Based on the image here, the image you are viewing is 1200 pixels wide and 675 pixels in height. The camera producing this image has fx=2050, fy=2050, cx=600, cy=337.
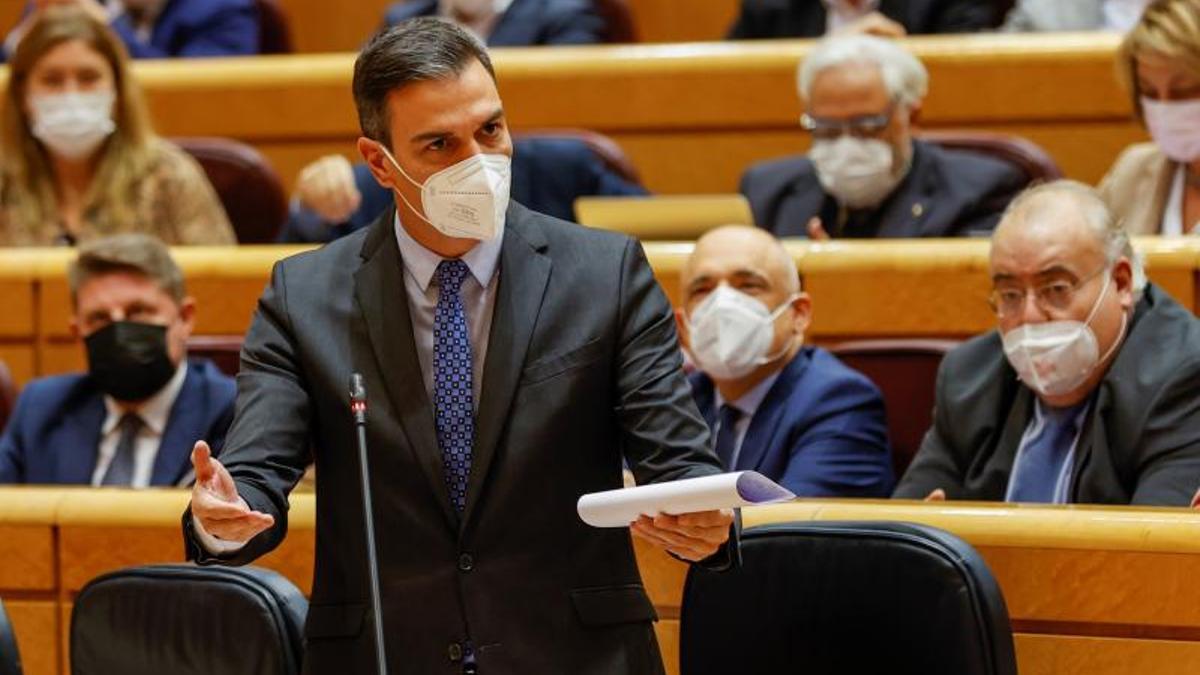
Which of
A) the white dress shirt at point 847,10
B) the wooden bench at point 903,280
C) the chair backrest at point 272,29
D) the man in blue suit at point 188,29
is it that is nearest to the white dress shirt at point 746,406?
the wooden bench at point 903,280

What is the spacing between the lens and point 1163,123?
2594mm

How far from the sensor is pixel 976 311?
254 centimetres

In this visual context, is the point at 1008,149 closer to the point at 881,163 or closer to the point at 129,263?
the point at 881,163

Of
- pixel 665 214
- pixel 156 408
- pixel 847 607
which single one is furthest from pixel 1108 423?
pixel 156 408

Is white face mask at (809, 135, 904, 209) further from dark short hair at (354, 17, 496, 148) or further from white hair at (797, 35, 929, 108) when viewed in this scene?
dark short hair at (354, 17, 496, 148)

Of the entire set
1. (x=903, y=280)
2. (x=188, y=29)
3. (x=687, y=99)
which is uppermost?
(x=188, y=29)

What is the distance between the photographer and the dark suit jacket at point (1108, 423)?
1.96 metres

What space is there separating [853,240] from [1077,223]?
71 cm

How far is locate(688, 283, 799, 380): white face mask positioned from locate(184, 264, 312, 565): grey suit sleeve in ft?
3.16

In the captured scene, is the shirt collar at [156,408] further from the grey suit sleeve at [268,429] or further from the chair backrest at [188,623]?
the grey suit sleeve at [268,429]

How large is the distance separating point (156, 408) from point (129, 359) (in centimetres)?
7

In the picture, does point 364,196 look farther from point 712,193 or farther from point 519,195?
point 712,193

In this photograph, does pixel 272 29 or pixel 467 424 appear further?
pixel 272 29

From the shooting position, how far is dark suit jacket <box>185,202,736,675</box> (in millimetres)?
1343
